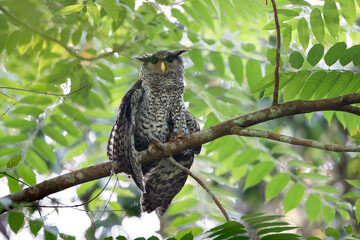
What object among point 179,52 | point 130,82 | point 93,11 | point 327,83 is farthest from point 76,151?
point 327,83

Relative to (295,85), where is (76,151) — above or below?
above

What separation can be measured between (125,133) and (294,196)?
1.76 meters

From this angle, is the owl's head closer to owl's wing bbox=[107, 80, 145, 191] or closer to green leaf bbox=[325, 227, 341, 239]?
owl's wing bbox=[107, 80, 145, 191]

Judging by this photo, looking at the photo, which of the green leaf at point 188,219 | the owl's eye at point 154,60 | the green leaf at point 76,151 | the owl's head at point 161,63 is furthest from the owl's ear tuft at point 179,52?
the green leaf at point 188,219

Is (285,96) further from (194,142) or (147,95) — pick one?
(147,95)

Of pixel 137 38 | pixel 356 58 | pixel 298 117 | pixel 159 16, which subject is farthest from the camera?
pixel 298 117

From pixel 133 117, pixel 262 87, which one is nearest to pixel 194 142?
pixel 262 87

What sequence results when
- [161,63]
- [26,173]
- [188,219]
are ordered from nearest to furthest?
1. [26,173]
2. [188,219]
3. [161,63]

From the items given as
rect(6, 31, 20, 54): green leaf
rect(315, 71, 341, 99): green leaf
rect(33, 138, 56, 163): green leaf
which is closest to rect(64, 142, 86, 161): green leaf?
rect(33, 138, 56, 163): green leaf

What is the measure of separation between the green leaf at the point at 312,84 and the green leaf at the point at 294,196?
1.15 metres

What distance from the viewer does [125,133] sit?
340 cm

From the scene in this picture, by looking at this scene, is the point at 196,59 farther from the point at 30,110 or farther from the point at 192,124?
the point at 30,110

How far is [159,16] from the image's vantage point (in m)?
3.43

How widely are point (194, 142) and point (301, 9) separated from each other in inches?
52.7
